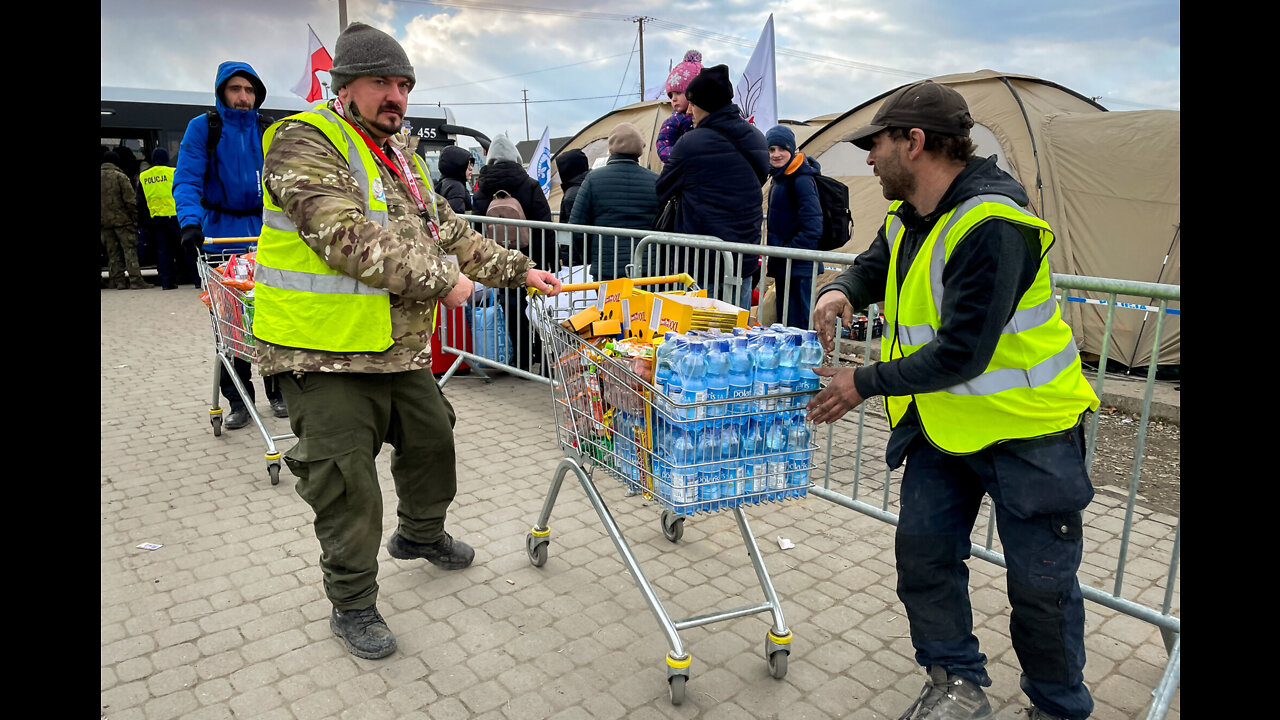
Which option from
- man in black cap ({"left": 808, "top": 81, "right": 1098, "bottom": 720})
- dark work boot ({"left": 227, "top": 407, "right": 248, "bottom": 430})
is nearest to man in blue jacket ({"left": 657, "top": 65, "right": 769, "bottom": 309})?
man in black cap ({"left": 808, "top": 81, "right": 1098, "bottom": 720})

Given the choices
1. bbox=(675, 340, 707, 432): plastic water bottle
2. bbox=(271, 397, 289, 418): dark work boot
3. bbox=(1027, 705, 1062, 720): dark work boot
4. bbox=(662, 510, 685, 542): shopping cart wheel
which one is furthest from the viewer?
bbox=(271, 397, 289, 418): dark work boot

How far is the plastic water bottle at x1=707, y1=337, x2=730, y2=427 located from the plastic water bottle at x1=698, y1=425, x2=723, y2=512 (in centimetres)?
6

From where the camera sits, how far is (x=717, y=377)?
281 centimetres

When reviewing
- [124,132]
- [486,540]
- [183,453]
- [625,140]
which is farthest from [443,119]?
[486,540]

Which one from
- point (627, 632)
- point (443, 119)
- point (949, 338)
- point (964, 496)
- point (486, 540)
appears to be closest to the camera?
point (949, 338)

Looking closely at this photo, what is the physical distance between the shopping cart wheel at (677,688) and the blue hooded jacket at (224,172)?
425 cm

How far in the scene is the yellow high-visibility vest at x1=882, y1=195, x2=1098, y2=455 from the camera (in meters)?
2.46

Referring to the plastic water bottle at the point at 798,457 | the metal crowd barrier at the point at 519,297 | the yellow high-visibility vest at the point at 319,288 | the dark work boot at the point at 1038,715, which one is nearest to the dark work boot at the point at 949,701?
the dark work boot at the point at 1038,715

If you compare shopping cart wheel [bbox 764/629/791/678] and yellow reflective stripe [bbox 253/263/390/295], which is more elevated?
yellow reflective stripe [bbox 253/263/390/295]

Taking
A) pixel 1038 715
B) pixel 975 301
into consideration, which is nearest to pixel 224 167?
pixel 975 301

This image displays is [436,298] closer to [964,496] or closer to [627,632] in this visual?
[627,632]

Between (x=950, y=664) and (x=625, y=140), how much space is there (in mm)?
4907

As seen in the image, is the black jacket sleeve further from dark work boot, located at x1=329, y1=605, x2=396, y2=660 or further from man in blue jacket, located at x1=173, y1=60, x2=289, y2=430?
man in blue jacket, located at x1=173, y1=60, x2=289, y2=430

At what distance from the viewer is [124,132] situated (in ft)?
48.2
